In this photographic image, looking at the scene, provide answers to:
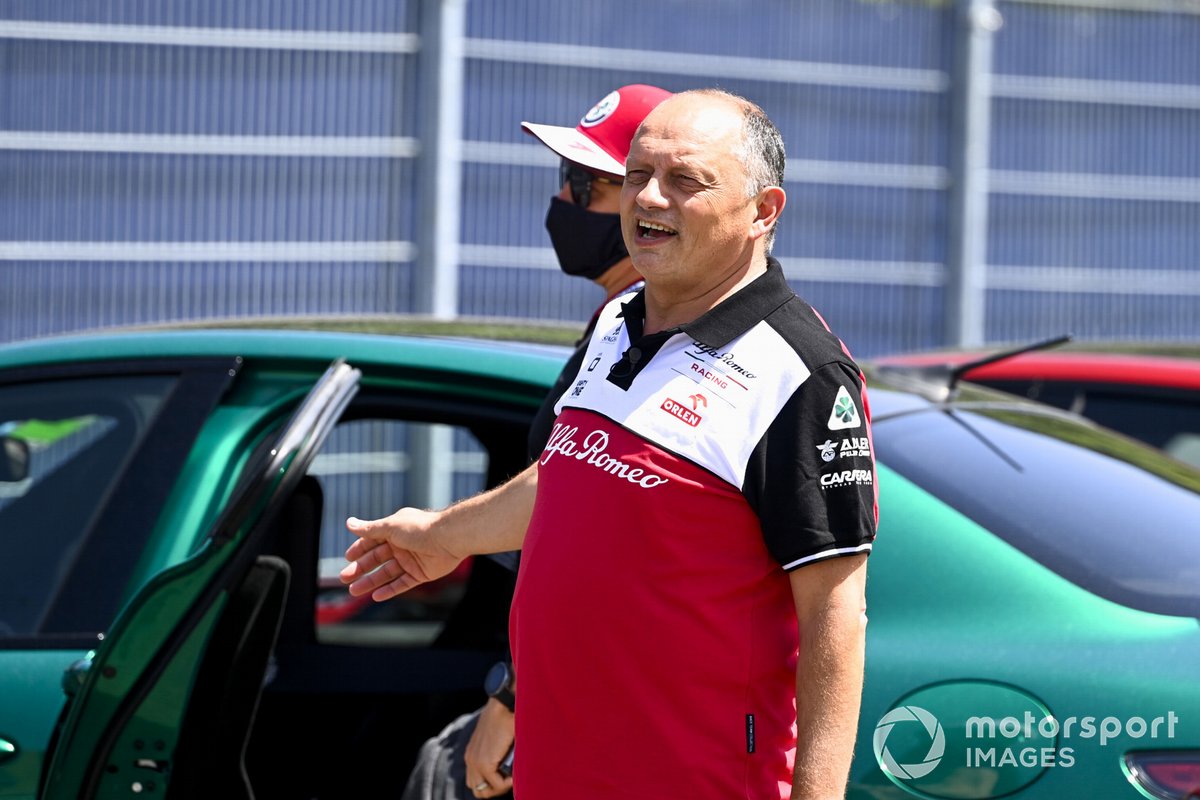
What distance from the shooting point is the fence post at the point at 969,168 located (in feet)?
30.9

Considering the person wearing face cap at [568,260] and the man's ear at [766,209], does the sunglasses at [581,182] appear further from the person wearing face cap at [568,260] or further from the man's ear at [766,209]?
the man's ear at [766,209]

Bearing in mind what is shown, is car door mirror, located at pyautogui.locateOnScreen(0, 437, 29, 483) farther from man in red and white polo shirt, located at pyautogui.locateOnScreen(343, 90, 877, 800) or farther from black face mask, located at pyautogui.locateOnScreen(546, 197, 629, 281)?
man in red and white polo shirt, located at pyautogui.locateOnScreen(343, 90, 877, 800)

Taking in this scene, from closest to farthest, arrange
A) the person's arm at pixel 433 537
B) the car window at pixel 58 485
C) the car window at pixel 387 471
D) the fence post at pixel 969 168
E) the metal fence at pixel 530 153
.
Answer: the person's arm at pixel 433 537, the car window at pixel 58 485, the car window at pixel 387 471, the metal fence at pixel 530 153, the fence post at pixel 969 168

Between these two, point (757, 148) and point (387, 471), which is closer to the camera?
point (757, 148)

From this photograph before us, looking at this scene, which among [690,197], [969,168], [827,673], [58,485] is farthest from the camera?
[969,168]

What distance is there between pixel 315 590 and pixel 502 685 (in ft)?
3.37

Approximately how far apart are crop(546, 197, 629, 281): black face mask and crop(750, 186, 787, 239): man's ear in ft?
1.98

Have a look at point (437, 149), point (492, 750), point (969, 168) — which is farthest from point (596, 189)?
point (969, 168)

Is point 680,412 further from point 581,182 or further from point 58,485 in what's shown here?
point 58,485

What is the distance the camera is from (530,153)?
8.64 m

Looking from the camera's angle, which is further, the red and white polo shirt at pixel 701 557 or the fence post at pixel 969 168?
the fence post at pixel 969 168

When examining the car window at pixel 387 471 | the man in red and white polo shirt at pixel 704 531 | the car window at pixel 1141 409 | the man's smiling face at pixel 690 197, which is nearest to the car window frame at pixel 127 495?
the man in red and white polo shirt at pixel 704 531

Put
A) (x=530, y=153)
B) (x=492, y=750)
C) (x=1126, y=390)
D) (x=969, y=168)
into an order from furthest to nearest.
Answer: (x=969, y=168) < (x=530, y=153) < (x=1126, y=390) < (x=492, y=750)

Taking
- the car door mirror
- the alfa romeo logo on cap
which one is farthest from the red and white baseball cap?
the car door mirror
